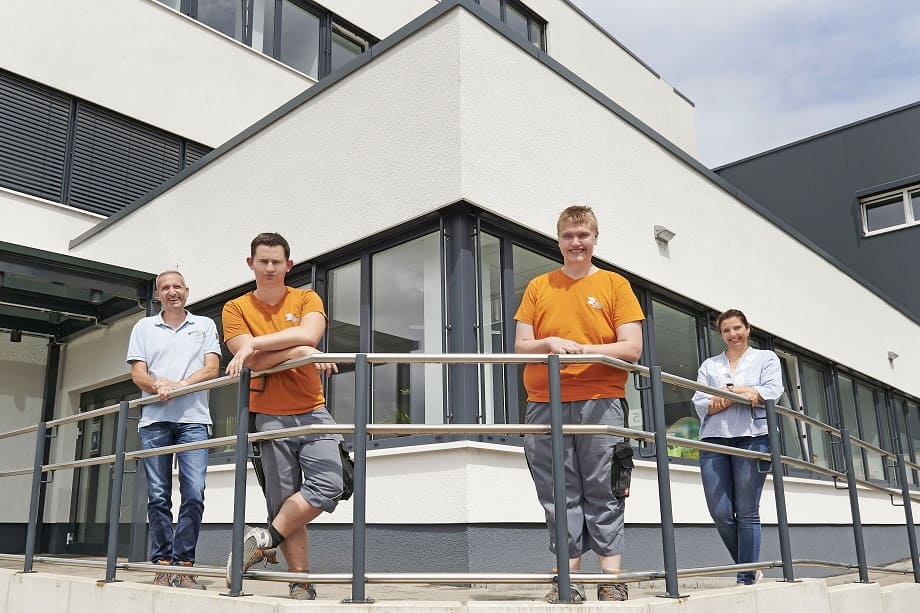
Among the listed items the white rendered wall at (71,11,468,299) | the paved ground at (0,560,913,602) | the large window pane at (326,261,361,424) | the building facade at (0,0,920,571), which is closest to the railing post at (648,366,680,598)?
the paved ground at (0,560,913,602)

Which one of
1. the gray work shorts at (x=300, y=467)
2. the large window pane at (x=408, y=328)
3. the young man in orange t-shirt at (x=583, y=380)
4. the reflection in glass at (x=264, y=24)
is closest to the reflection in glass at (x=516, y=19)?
the reflection in glass at (x=264, y=24)

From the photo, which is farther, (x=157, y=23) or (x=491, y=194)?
(x=157, y=23)

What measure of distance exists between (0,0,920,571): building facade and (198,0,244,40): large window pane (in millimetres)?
34

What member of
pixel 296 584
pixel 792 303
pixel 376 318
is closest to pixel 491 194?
pixel 376 318

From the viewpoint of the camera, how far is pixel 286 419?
3.54 metres

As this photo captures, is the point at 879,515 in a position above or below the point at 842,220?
below

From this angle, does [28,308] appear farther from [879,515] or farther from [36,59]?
[879,515]

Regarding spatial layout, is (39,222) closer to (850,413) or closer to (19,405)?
(19,405)

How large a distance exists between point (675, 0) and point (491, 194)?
7112 mm

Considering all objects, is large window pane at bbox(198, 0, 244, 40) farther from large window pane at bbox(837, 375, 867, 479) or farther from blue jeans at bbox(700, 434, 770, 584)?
large window pane at bbox(837, 375, 867, 479)

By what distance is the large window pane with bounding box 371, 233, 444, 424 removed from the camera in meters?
5.60

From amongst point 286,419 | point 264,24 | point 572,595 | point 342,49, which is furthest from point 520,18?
point 572,595

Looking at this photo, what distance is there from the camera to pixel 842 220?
16.8 m

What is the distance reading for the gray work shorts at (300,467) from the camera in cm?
343
